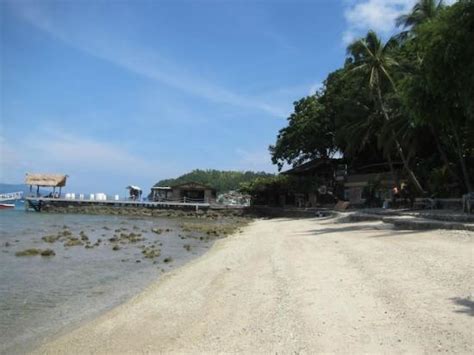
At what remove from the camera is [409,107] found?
20.6m

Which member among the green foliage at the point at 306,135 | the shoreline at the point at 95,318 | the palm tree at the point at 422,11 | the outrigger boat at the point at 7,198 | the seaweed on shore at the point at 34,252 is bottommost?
the shoreline at the point at 95,318

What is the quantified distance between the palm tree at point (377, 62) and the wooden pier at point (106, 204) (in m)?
36.6

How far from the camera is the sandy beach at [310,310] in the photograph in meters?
6.20

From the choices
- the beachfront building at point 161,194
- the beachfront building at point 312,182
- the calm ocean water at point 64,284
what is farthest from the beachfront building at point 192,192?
the calm ocean water at point 64,284

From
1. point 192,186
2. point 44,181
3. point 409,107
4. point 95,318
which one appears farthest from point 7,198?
point 95,318

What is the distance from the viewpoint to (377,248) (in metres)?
13.1

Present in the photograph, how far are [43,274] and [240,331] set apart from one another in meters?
8.99

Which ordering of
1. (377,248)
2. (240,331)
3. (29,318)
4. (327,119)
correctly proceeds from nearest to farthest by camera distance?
(240,331) → (29,318) → (377,248) → (327,119)

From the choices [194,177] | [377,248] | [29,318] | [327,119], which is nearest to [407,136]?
[327,119]

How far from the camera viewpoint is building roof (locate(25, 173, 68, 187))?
72000 millimetres

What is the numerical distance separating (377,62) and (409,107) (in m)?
13.8

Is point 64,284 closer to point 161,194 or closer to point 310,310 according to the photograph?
point 310,310

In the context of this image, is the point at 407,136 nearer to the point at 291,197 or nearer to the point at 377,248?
the point at 377,248

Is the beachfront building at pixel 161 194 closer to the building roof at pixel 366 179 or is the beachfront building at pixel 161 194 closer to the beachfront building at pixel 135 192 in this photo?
the beachfront building at pixel 135 192
